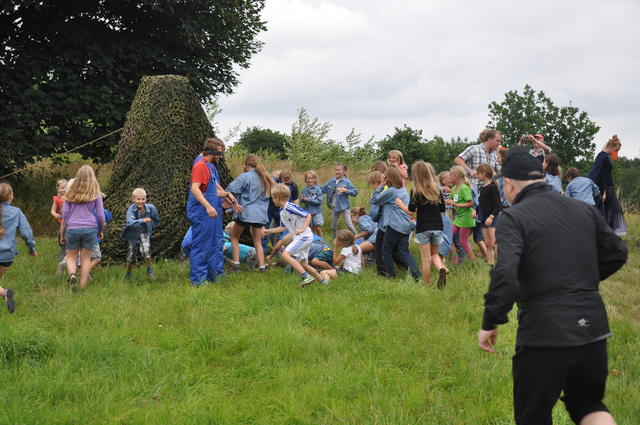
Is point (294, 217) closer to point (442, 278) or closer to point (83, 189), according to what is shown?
point (442, 278)

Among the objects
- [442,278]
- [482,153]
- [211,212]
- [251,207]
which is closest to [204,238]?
[211,212]

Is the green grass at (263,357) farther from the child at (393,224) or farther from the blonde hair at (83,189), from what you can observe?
the blonde hair at (83,189)

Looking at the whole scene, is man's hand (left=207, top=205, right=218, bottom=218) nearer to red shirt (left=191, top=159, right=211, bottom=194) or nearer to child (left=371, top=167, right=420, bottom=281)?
red shirt (left=191, top=159, right=211, bottom=194)

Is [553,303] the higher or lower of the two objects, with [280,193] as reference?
lower

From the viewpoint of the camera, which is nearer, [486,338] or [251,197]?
[486,338]

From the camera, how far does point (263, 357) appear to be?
5.63 m

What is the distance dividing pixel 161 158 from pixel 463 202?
5.41 meters

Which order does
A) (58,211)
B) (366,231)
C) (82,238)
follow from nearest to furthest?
(82,238), (366,231), (58,211)

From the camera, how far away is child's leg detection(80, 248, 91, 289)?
823 centimetres

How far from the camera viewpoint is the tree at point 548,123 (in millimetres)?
66688

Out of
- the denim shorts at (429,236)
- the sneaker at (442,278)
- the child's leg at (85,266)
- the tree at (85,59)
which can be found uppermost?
the tree at (85,59)

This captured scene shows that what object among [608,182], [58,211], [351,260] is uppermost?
[608,182]

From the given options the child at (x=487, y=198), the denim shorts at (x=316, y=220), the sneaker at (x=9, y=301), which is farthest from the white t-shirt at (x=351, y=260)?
the sneaker at (x=9, y=301)

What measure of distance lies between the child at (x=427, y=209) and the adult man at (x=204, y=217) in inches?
112
